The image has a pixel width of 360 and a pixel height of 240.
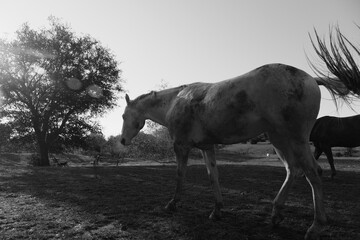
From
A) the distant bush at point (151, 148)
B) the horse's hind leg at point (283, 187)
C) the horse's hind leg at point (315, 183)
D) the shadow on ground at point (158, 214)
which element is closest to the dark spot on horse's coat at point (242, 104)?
the horse's hind leg at point (315, 183)

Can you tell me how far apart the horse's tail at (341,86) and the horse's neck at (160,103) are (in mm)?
3394

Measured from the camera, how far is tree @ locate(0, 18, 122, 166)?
2547 centimetres

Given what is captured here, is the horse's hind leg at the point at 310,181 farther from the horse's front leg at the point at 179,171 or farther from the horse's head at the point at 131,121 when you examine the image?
the horse's head at the point at 131,121

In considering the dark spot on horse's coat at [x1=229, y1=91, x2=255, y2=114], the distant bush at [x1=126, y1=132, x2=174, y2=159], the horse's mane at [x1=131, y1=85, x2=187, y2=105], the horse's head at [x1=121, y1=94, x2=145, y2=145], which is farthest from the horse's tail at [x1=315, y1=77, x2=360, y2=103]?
the distant bush at [x1=126, y1=132, x2=174, y2=159]

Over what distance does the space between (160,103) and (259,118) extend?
123 inches

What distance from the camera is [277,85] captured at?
14.3ft

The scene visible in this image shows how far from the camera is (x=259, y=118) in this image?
452 cm

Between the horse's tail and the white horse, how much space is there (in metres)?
0.19

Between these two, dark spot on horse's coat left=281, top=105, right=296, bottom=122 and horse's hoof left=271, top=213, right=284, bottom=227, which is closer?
dark spot on horse's coat left=281, top=105, right=296, bottom=122

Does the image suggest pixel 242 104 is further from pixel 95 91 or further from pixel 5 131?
pixel 5 131

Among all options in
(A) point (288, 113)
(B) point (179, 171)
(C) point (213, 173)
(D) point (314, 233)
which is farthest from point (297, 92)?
(B) point (179, 171)

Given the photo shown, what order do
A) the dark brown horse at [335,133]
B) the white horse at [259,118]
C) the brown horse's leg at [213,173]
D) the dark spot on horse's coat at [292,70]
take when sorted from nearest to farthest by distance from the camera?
the white horse at [259,118], the dark spot on horse's coat at [292,70], the brown horse's leg at [213,173], the dark brown horse at [335,133]

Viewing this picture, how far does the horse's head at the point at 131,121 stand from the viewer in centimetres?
758

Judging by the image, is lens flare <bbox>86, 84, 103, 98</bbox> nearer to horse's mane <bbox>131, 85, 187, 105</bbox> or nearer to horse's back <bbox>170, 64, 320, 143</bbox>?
horse's mane <bbox>131, 85, 187, 105</bbox>
